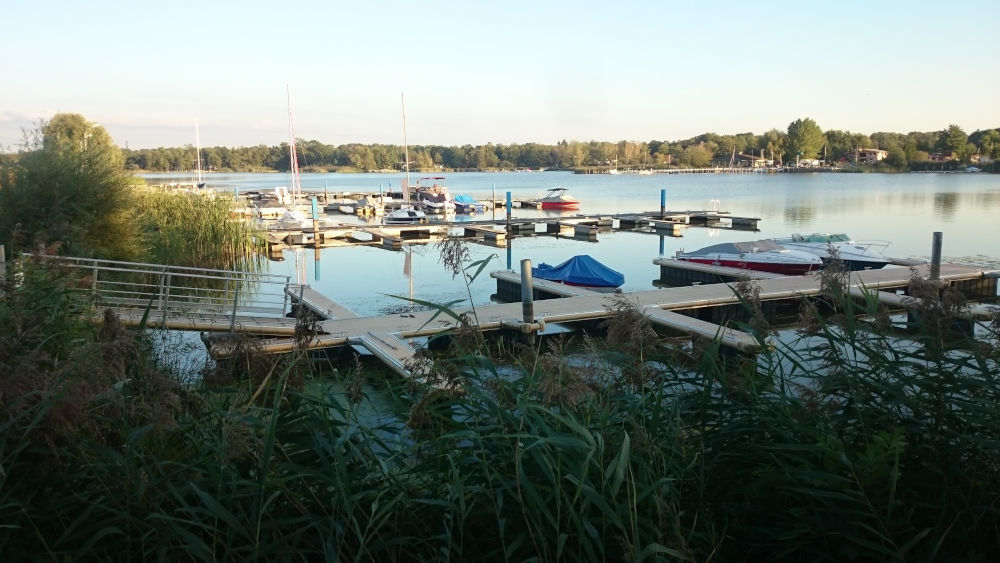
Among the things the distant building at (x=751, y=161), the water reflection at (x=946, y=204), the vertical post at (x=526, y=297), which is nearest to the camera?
the vertical post at (x=526, y=297)

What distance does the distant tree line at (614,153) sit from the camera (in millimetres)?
138000

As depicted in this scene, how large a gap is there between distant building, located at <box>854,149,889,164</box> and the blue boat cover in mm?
145944

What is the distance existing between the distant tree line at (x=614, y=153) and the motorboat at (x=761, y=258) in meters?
127

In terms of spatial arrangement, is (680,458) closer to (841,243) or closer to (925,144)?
(841,243)

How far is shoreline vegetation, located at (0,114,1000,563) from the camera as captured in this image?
2768 millimetres

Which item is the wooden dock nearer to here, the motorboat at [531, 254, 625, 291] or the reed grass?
the motorboat at [531, 254, 625, 291]

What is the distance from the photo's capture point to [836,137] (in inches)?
6319

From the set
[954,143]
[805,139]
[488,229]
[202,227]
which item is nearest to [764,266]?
[202,227]

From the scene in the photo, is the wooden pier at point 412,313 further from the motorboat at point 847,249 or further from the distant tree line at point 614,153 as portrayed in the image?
the distant tree line at point 614,153

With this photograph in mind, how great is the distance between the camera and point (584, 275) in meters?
19.1

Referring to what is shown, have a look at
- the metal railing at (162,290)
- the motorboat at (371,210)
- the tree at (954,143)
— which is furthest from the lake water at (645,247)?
the tree at (954,143)

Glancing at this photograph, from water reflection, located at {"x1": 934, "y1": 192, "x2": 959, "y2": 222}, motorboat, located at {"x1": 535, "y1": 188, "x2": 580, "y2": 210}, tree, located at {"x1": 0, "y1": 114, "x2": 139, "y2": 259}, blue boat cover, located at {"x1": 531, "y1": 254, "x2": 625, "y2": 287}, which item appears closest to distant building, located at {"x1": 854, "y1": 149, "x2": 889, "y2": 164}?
water reflection, located at {"x1": 934, "y1": 192, "x2": 959, "y2": 222}

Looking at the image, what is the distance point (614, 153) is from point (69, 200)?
555 ft

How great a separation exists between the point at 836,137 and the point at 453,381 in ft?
572
